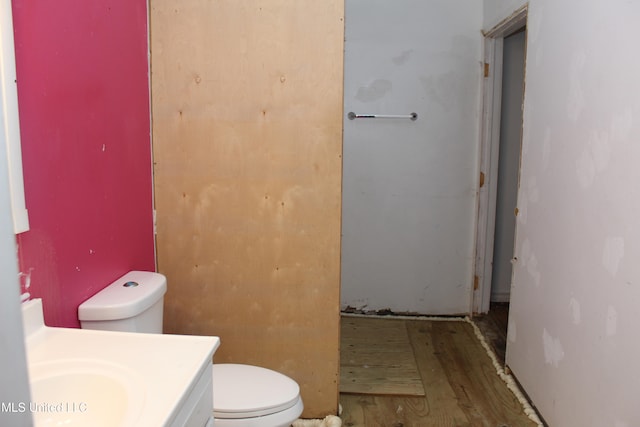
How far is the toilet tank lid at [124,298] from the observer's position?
146 cm

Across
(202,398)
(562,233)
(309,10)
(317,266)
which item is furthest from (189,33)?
(562,233)

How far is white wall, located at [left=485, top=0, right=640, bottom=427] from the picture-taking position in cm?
152

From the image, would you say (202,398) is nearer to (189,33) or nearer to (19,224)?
(19,224)

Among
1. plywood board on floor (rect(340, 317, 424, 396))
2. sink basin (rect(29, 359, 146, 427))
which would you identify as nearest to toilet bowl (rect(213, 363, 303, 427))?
sink basin (rect(29, 359, 146, 427))

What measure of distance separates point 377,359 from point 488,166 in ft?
4.57

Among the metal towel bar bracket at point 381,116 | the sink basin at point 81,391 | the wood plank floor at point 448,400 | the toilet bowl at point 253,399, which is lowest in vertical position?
the wood plank floor at point 448,400

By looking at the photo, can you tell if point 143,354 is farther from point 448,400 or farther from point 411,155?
point 411,155

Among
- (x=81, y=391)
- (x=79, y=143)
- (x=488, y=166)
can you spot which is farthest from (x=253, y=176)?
(x=488, y=166)

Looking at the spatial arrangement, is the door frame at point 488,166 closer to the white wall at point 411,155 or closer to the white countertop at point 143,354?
the white wall at point 411,155

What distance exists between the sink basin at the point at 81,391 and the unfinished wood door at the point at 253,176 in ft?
3.09

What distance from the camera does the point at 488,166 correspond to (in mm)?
3184

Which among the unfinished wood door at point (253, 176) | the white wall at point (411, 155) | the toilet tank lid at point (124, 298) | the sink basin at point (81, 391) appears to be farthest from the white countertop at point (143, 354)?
the white wall at point (411, 155)

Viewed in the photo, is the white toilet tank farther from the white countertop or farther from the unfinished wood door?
the unfinished wood door

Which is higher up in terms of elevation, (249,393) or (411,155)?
(411,155)
